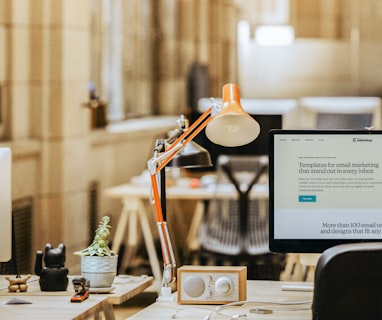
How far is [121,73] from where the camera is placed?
383 inches

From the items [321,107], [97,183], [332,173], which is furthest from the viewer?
[97,183]

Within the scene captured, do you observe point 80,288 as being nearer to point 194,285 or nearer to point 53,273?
point 53,273

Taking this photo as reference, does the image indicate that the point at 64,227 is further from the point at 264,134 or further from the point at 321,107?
the point at 321,107

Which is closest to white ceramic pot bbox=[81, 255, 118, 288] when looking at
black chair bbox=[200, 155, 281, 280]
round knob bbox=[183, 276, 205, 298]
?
round knob bbox=[183, 276, 205, 298]

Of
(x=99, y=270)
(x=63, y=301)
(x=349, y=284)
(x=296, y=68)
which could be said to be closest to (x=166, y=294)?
(x=99, y=270)

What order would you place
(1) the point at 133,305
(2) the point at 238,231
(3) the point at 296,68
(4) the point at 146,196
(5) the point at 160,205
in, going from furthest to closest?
1. (3) the point at 296,68
2. (4) the point at 146,196
3. (2) the point at 238,231
4. (1) the point at 133,305
5. (5) the point at 160,205

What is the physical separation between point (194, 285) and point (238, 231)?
A: 11.3 feet

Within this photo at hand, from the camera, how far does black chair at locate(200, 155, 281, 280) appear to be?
21.0 feet

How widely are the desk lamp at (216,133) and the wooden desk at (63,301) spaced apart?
0.61 ft

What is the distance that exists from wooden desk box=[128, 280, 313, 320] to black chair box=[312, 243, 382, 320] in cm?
57

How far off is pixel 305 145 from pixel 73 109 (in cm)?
408

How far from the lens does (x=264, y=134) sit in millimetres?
7297

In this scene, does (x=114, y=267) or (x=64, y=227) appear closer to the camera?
(x=114, y=267)

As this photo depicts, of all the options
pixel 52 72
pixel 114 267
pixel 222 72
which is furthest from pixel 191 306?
pixel 222 72
